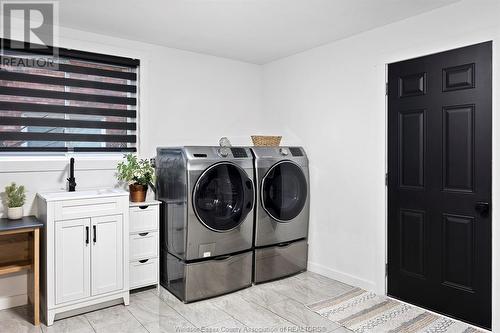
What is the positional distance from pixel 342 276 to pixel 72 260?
2.43 metres

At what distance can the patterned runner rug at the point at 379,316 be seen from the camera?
8.55 feet

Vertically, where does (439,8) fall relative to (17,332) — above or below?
above

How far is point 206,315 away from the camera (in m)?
2.82

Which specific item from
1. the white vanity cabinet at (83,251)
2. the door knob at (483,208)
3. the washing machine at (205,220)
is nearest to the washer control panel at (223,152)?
the washing machine at (205,220)

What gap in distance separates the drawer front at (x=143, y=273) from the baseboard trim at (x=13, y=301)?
0.86m

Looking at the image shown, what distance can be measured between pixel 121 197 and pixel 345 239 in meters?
2.11

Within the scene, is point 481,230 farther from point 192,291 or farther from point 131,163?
point 131,163

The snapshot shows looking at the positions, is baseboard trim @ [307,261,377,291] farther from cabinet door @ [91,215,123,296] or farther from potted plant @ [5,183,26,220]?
potted plant @ [5,183,26,220]

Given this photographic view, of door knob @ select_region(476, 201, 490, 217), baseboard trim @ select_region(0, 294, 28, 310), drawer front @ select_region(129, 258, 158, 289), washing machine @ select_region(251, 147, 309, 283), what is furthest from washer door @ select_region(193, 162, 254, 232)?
door knob @ select_region(476, 201, 490, 217)

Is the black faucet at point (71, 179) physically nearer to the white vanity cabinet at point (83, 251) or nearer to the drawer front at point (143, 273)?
the white vanity cabinet at point (83, 251)

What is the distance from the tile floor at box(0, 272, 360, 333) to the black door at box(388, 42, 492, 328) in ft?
2.59

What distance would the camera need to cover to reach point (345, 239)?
3.52 metres

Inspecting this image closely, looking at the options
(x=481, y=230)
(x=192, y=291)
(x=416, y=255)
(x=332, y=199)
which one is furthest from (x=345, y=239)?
Result: (x=192, y=291)

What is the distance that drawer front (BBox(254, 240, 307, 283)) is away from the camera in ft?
11.4
